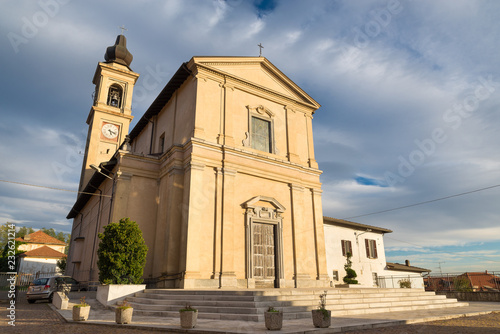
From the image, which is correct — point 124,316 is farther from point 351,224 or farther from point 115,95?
point 115,95

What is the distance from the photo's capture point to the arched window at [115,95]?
109ft

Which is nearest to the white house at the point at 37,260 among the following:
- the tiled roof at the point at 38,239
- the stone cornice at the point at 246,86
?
the tiled roof at the point at 38,239

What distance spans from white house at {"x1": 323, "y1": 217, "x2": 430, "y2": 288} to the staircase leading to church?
43.3 feet

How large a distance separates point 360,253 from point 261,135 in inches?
625

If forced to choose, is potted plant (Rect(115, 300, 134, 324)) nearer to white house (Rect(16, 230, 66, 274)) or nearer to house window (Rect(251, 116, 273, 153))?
house window (Rect(251, 116, 273, 153))

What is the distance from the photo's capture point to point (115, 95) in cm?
3334

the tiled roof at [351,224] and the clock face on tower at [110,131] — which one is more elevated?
the clock face on tower at [110,131]

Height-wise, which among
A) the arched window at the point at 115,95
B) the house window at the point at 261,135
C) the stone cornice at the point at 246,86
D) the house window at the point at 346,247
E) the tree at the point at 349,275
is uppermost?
the arched window at the point at 115,95

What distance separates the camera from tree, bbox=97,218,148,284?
39.2 feet

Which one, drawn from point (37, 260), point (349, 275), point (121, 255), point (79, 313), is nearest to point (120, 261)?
point (121, 255)

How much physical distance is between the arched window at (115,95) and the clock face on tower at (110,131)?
9.24 feet

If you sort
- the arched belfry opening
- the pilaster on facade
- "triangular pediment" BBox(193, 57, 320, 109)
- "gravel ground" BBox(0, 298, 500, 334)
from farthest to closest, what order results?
"triangular pediment" BBox(193, 57, 320, 109) → the arched belfry opening → the pilaster on facade → "gravel ground" BBox(0, 298, 500, 334)

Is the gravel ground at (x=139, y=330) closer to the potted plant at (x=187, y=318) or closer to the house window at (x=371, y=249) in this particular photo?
the potted plant at (x=187, y=318)

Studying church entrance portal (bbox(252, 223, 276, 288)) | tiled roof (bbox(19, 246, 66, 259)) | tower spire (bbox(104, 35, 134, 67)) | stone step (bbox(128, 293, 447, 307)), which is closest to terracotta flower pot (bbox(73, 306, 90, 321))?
stone step (bbox(128, 293, 447, 307))
